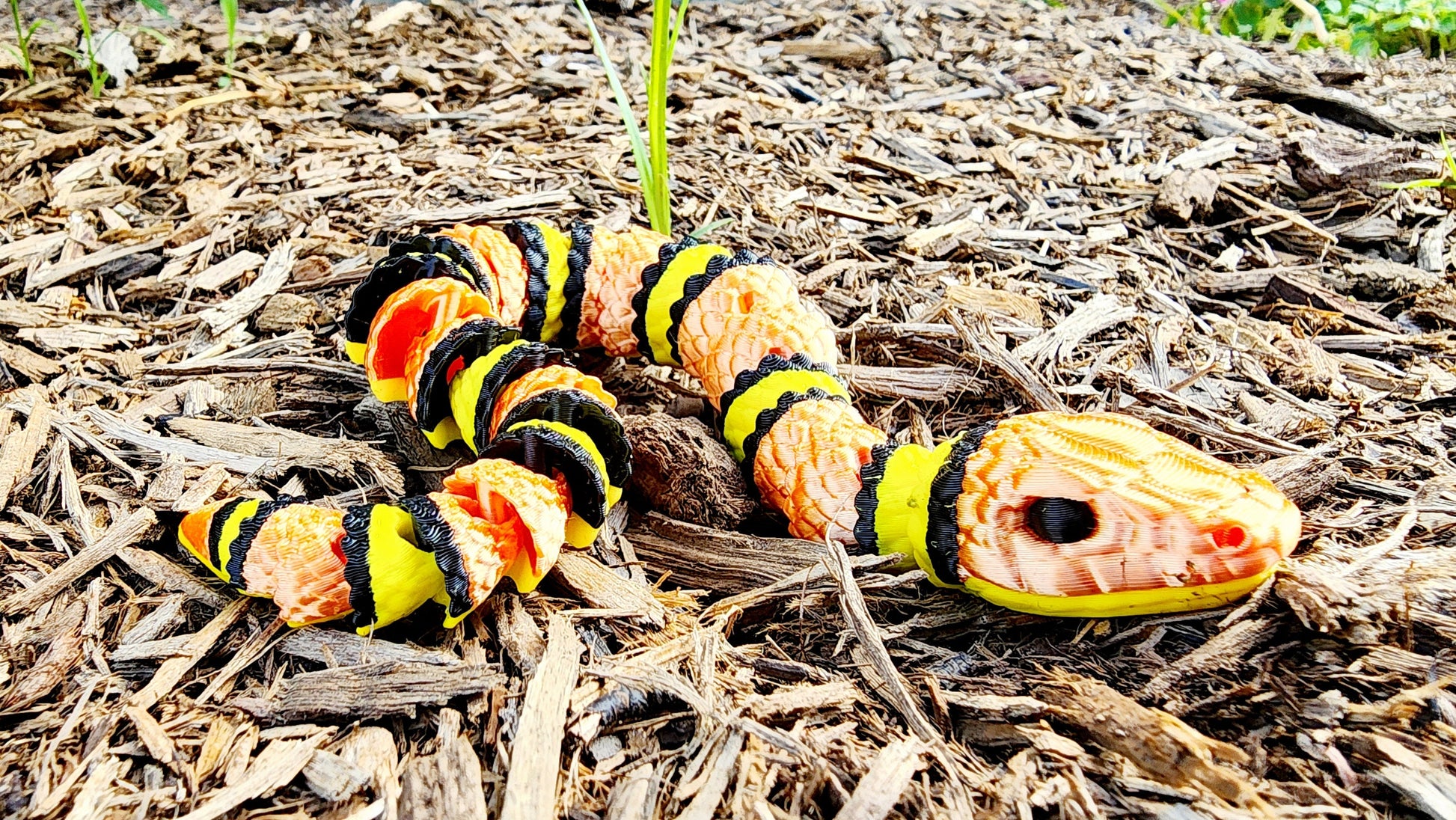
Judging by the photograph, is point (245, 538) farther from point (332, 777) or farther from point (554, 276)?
point (554, 276)

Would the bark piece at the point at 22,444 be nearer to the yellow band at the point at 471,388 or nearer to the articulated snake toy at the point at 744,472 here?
the articulated snake toy at the point at 744,472

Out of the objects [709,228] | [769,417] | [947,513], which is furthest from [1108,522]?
[709,228]

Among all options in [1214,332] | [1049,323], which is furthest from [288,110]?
[1214,332]

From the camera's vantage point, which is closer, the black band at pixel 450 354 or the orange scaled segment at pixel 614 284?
the black band at pixel 450 354

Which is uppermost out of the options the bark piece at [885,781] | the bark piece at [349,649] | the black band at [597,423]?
the black band at [597,423]

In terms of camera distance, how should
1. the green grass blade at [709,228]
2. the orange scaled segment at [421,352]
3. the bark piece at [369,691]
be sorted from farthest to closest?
the green grass blade at [709,228], the orange scaled segment at [421,352], the bark piece at [369,691]

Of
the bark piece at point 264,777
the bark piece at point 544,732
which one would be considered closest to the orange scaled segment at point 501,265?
the bark piece at point 544,732

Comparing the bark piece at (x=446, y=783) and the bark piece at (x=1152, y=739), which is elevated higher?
the bark piece at (x=1152, y=739)
